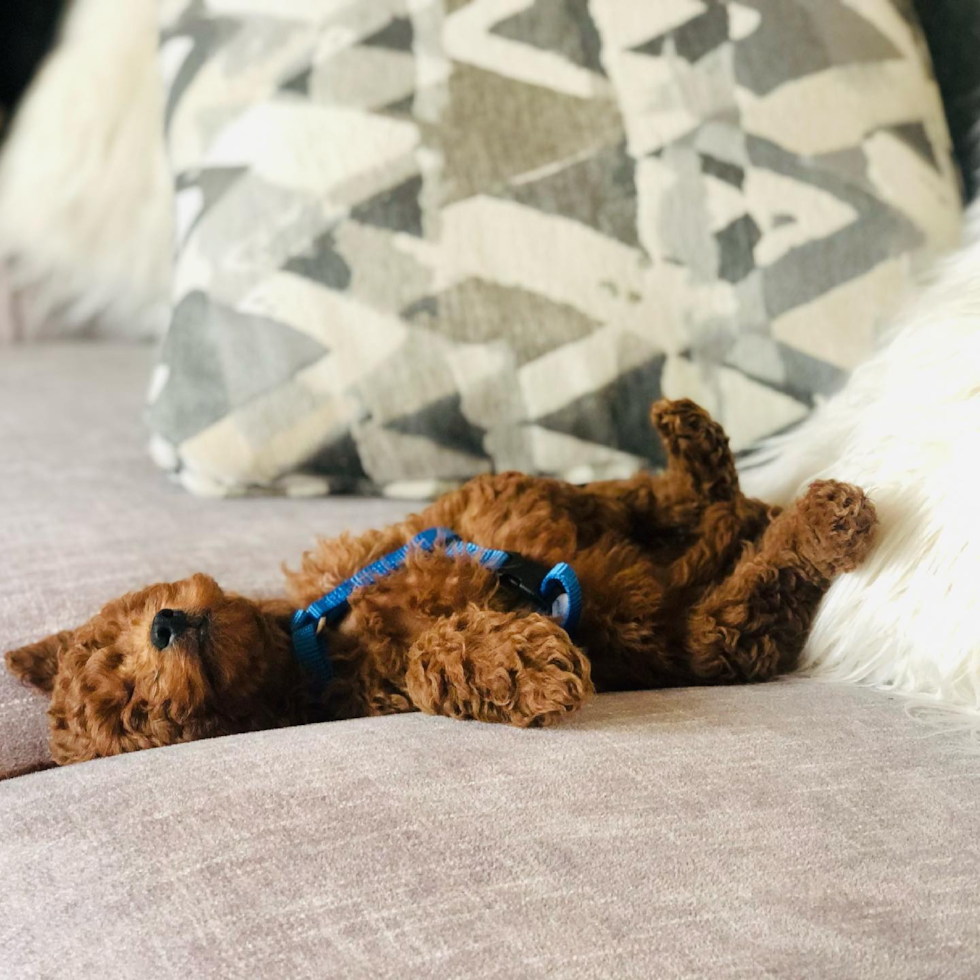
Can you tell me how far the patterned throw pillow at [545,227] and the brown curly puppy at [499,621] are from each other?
0.25m

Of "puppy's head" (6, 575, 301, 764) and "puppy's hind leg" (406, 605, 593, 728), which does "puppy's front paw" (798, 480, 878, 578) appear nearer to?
"puppy's hind leg" (406, 605, 593, 728)

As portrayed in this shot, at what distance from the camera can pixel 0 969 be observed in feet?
2.14

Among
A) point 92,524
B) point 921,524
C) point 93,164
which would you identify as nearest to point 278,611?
point 92,524

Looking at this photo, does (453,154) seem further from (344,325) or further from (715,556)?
(715,556)

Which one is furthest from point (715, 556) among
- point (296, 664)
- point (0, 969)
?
point (0, 969)

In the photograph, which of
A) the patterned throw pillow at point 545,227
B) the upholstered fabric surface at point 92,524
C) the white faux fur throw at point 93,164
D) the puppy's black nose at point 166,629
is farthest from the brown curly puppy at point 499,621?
the white faux fur throw at point 93,164

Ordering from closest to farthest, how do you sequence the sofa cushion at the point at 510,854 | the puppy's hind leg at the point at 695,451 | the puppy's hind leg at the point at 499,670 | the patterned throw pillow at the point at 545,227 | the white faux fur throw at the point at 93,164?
the sofa cushion at the point at 510,854 → the puppy's hind leg at the point at 499,670 → the puppy's hind leg at the point at 695,451 → the patterned throw pillow at the point at 545,227 → the white faux fur throw at the point at 93,164

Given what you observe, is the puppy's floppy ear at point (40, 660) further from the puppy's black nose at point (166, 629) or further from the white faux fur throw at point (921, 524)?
the white faux fur throw at point (921, 524)

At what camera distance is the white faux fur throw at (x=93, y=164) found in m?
1.76

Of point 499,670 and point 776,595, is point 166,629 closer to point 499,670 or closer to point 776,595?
point 499,670

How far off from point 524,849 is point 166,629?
13.1 inches

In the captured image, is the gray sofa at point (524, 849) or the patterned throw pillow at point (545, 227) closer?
the gray sofa at point (524, 849)

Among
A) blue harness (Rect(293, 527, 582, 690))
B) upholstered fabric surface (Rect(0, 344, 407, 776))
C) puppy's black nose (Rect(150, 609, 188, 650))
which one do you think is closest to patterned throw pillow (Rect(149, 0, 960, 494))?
upholstered fabric surface (Rect(0, 344, 407, 776))

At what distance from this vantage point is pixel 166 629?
2.86 feet
